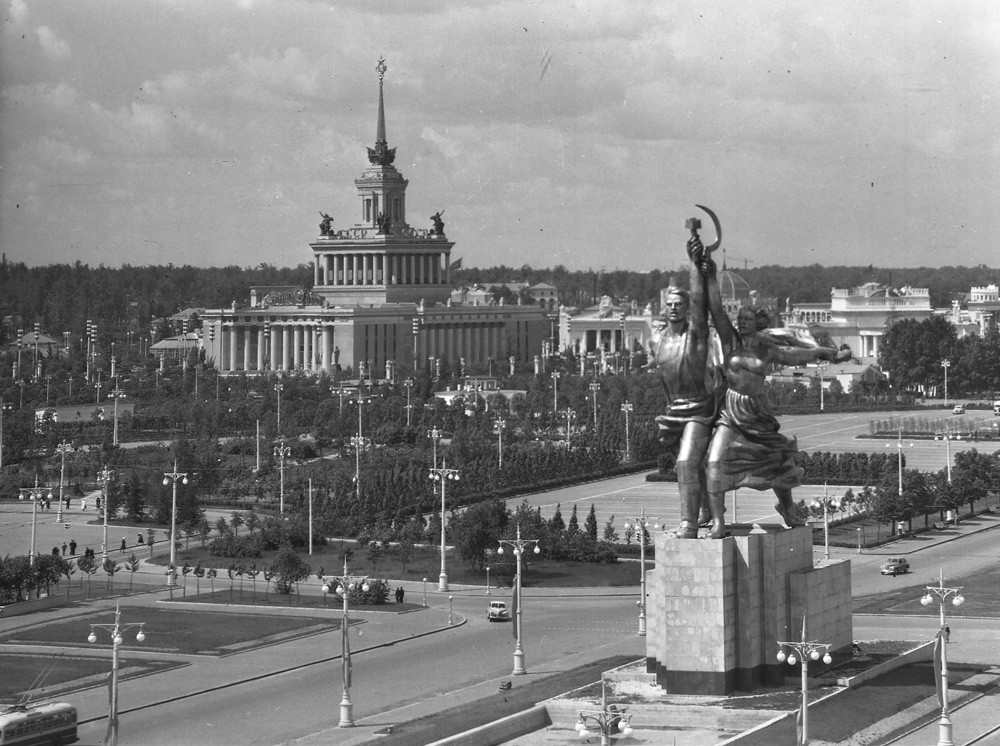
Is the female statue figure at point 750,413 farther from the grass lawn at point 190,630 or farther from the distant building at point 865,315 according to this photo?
the distant building at point 865,315

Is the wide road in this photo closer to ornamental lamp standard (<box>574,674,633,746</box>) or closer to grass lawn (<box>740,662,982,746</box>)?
ornamental lamp standard (<box>574,674,633,746</box>)

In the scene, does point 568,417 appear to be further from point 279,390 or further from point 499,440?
point 279,390

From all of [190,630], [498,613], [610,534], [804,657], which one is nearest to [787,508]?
[804,657]

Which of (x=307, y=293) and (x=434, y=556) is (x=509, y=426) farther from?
(x=307, y=293)

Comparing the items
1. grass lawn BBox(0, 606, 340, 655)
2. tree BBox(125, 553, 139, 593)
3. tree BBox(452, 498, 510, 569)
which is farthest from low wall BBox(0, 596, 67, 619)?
tree BBox(452, 498, 510, 569)

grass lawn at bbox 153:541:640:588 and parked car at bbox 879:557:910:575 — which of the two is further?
parked car at bbox 879:557:910:575

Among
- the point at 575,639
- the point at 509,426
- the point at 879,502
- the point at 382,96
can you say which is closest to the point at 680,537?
the point at 575,639
